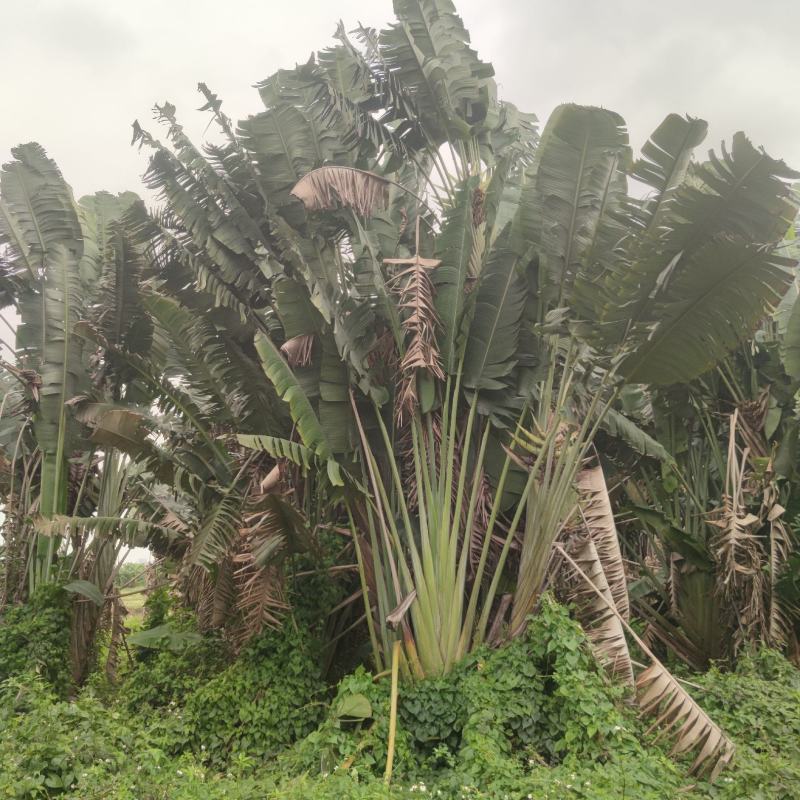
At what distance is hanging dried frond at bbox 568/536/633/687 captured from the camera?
534cm

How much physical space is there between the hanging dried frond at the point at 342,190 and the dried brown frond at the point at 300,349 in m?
1.15

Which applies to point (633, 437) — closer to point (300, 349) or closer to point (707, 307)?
point (707, 307)

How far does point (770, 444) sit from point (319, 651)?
5.39 meters

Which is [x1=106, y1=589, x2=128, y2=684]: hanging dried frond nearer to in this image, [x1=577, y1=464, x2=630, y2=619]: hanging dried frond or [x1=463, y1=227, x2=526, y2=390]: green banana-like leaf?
[x1=463, y1=227, x2=526, y2=390]: green banana-like leaf

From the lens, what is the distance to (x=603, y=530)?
5938 mm

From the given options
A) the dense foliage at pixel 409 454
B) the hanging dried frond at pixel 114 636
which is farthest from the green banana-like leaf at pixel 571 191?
the hanging dried frond at pixel 114 636

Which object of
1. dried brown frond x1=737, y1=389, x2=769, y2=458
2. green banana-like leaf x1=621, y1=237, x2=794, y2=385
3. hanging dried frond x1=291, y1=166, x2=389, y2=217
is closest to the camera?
green banana-like leaf x1=621, y1=237, x2=794, y2=385

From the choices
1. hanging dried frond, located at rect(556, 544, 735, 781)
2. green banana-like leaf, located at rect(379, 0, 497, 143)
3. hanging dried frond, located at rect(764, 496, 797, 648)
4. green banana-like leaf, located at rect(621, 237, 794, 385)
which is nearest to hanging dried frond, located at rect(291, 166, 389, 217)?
green banana-like leaf, located at rect(379, 0, 497, 143)

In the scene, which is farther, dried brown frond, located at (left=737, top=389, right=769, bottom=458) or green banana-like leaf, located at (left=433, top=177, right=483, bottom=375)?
dried brown frond, located at (left=737, top=389, right=769, bottom=458)

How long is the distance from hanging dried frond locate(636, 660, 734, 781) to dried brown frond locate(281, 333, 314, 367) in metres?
3.73

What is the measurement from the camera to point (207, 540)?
19.0ft

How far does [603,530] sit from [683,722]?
1.54 m

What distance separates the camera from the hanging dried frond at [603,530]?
18.9 ft

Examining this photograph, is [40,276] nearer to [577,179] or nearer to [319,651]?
[319,651]
